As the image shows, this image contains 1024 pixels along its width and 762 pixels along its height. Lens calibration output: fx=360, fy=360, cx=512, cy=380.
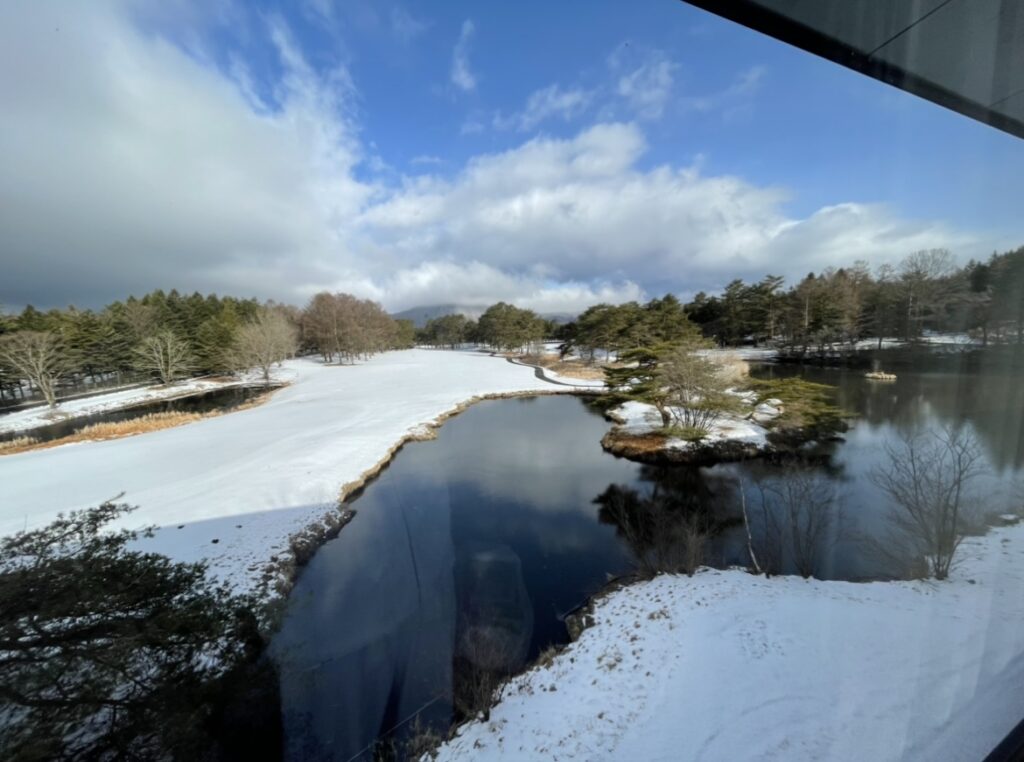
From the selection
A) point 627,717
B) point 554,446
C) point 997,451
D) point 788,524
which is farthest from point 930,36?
point 554,446

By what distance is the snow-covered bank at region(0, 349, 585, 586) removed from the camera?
13.9 ft

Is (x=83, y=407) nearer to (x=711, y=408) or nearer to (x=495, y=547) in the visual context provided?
(x=495, y=547)

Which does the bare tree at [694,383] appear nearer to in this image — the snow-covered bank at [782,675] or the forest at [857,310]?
the forest at [857,310]

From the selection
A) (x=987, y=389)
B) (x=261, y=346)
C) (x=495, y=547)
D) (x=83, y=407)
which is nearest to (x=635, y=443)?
(x=495, y=547)

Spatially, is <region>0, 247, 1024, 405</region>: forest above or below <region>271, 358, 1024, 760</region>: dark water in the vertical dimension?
above

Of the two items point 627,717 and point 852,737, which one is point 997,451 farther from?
point 627,717

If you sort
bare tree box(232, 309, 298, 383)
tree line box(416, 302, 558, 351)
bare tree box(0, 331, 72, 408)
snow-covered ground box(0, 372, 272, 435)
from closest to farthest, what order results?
1. bare tree box(0, 331, 72, 408)
2. snow-covered ground box(0, 372, 272, 435)
3. bare tree box(232, 309, 298, 383)
4. tree line box(416, 302, 558, 351)

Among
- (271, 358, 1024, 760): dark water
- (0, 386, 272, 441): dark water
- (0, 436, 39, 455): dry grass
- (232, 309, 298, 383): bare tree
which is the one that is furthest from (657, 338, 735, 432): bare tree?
(232, 309, 298, 383): bare tree

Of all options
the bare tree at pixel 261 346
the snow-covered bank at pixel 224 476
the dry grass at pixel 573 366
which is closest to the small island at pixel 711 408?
the snow-covered bank at pixel 224 476

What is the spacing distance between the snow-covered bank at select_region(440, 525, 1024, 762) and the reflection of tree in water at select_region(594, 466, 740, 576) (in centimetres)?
61

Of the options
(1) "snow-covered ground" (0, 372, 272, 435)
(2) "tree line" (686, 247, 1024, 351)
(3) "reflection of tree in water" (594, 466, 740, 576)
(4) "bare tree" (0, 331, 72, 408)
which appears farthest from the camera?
(1) "snow-covered ground" (0, 372, 272, 435)

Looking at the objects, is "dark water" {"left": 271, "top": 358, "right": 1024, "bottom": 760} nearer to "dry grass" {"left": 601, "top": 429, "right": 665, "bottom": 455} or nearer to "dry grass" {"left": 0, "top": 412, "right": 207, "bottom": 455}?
"dry grass" {"left": 601, "top": 429, "right": 665, "bottom": 455}

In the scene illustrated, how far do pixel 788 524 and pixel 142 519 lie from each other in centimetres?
994

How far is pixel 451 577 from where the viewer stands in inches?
206
